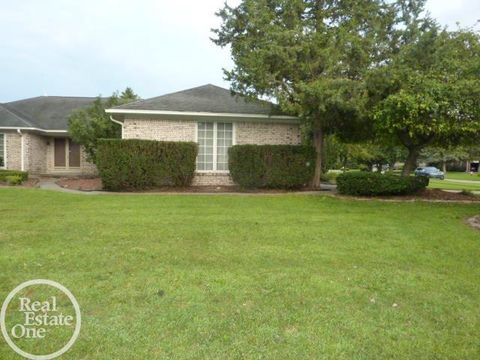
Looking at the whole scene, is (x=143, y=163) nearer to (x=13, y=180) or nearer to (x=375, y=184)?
(x=13, y=180)

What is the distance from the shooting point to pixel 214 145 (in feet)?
48.7

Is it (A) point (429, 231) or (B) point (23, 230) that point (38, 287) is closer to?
(B) point (23, 230)

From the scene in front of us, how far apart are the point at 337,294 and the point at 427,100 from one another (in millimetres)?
8004

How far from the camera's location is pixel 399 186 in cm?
1185

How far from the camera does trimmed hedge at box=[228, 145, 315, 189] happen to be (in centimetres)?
1355

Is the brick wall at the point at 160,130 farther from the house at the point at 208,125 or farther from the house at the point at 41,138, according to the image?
the house at the point at 41,138

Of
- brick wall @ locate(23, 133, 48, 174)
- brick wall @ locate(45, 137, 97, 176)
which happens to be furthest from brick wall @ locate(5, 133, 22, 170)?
brick wall @ locate(45, 137, 97, 176)

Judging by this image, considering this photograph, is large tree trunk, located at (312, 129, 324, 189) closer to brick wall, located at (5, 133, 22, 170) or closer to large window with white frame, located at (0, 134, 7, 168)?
brick wall, located at (5, 133, 22, 170)

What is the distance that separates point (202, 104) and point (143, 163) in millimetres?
3665

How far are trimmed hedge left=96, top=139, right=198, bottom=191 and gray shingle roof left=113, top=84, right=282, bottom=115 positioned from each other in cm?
172

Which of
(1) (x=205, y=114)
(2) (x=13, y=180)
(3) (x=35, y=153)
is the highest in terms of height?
(1) (x=205, y=114)

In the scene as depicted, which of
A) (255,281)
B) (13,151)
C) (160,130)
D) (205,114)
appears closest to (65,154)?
(13,151)

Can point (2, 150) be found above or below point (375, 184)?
above

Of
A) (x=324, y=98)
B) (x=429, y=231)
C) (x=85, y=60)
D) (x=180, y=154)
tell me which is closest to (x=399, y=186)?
(x=324, y=98)
